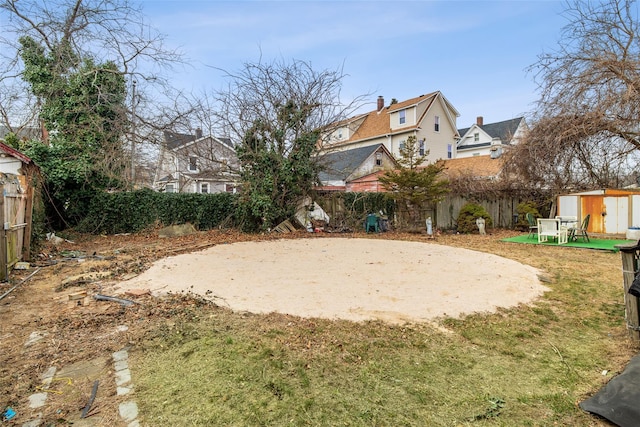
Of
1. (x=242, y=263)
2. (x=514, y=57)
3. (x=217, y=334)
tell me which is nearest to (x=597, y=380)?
(x=217, y=334)

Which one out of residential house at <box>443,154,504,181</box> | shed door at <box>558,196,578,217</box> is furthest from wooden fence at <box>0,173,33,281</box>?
residential house at <box>443,154,504,181</box>

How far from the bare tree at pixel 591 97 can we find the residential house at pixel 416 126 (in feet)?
34.3

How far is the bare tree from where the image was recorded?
10.7 m

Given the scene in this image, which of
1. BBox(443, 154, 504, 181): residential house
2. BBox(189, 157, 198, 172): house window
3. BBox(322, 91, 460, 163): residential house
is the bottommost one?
BBox(189, 157, 198, 172): house window

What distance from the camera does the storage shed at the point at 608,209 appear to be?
1111 centimetres

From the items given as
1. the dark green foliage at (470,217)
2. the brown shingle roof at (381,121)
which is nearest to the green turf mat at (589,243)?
the dark green foliage at (470,217)

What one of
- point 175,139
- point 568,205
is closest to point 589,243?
point 568,205

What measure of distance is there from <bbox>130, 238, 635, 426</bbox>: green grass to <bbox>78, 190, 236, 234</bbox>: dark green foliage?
30.4 feet

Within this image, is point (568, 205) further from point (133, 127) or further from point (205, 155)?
point (133, 127)

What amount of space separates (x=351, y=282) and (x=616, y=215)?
11.6m

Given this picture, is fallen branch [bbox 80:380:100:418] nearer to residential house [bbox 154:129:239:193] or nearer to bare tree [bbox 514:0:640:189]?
residential house [bbox 154:129:239:193]

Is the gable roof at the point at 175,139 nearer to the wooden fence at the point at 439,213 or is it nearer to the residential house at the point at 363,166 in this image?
the wooden fence at the point at 439,213

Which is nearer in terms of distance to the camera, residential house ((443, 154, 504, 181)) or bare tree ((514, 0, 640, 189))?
bare tree ((514, 0, 640, 189))

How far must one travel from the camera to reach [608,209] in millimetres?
11570
